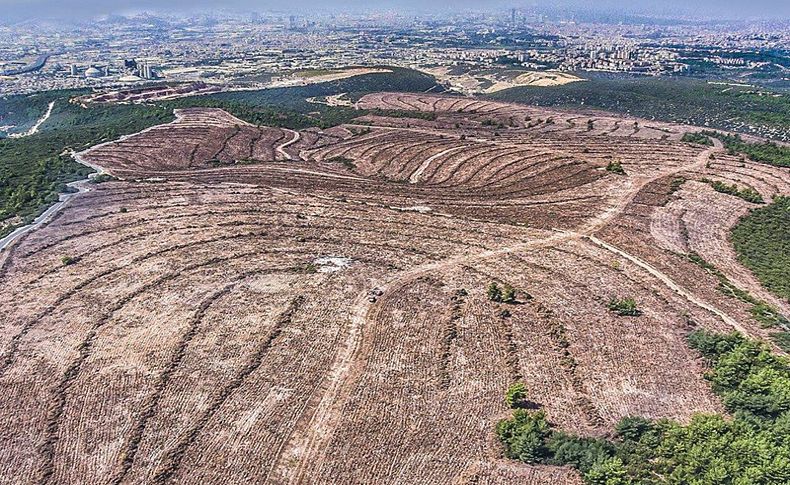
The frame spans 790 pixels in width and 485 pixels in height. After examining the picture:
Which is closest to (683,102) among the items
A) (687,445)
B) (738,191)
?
(738,191)

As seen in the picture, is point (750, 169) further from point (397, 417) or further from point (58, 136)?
point (58, 136)

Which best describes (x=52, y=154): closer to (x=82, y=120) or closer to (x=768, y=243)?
(x=82, y=120)

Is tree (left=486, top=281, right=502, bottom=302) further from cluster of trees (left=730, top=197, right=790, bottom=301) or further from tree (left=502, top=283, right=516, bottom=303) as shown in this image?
cluster of trees (left=730, top=197, right=790, bottom=301)

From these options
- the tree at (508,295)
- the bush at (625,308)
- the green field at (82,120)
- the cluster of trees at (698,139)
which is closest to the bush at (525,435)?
the tree at (508,295)

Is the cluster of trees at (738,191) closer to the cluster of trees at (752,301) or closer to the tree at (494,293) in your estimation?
the cluster of trees at (752,301)

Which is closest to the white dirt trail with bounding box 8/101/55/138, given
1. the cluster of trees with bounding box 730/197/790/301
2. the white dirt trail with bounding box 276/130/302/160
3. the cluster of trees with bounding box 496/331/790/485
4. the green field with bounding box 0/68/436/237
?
the green field with bounding box 0/68/436/237
